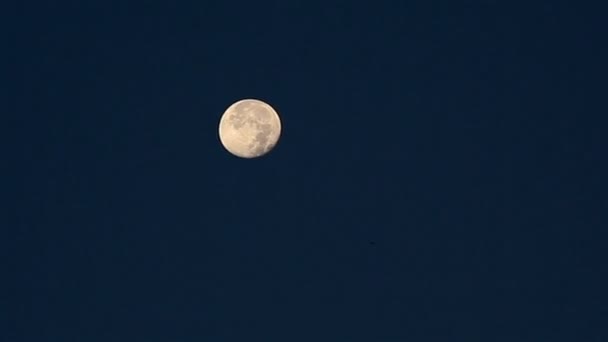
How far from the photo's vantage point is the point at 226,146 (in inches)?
696

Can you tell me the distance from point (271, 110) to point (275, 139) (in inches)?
26.5

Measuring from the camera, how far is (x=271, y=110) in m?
18.5

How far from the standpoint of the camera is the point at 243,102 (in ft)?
62.0

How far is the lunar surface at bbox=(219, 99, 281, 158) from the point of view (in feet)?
57.3

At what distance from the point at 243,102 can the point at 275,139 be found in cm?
128

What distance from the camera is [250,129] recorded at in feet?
58.5

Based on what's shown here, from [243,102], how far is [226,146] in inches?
62.2

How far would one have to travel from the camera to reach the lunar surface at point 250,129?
57.3 ft

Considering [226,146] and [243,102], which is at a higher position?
[243,102]

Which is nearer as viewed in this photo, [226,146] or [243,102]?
[226,146]

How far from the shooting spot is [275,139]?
18203mm
